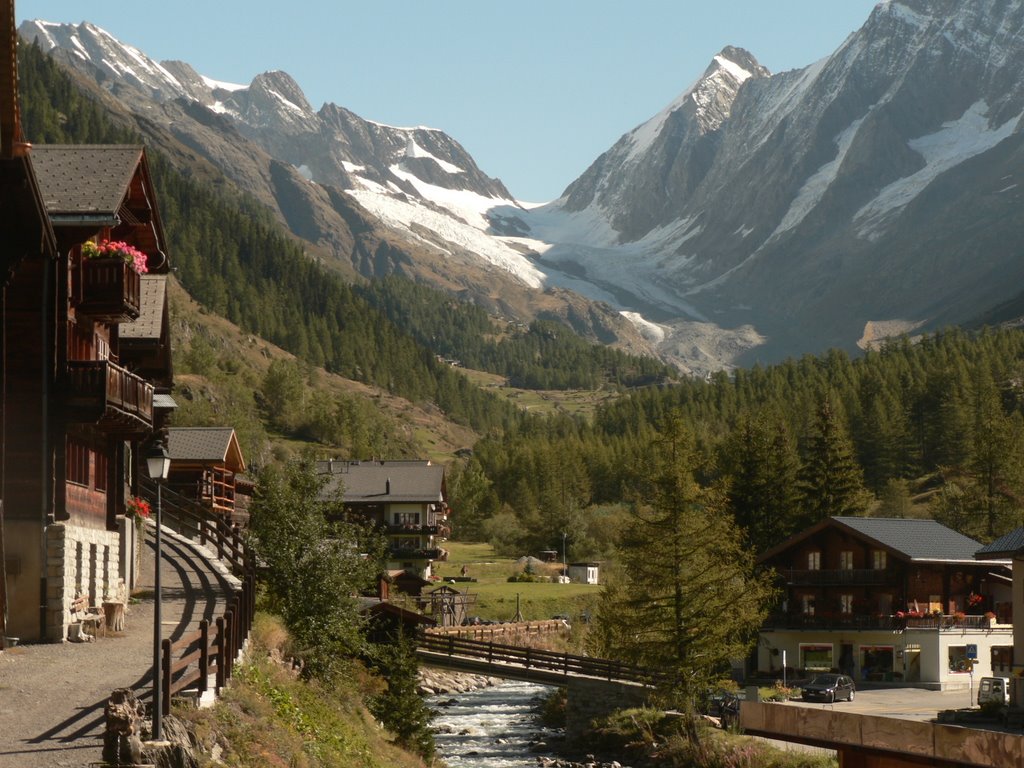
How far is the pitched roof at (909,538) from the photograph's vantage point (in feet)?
265

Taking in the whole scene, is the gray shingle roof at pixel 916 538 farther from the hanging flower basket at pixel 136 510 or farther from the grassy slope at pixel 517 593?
the hanging flower basket at pixel 136 510

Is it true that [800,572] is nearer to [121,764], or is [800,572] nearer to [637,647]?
[637,647]

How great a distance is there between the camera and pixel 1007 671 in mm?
65125

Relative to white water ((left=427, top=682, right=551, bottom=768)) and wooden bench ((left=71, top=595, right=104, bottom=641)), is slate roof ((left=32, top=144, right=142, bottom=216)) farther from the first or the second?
white water ((left=427, top=682, right=551, bottom=768))

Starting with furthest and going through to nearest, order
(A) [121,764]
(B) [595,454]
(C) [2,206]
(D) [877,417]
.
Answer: (B) [595,454], (D) [877,417], (C) [2,206], (A) [121,764]

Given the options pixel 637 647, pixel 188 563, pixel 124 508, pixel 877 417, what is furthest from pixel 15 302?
pixel 877 417

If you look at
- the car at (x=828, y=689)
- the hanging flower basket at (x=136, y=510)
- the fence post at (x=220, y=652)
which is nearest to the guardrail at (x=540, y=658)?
the car at (x=828, y=689)

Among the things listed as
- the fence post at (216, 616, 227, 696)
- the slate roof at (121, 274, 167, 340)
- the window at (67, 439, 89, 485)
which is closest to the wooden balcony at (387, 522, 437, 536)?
the slate roof at (121, 274, 167, 340)

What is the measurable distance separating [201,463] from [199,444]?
153 centimetres

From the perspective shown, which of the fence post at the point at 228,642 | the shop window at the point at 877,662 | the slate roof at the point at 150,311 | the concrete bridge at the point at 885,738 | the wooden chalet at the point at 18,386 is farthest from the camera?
the shop window at the point at 877,662

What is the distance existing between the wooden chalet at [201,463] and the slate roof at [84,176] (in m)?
32.6

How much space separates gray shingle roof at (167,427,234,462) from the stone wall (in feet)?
98.2

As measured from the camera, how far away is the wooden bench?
33.4 m

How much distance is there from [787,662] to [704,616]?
24517 millimetres
